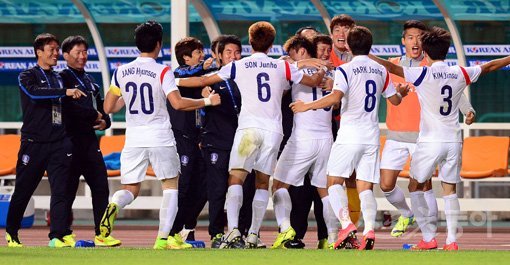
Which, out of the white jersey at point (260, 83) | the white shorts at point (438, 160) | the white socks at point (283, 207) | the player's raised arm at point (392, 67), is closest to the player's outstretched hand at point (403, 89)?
the player's raised arm at point (392, 67)

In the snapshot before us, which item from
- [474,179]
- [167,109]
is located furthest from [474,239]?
[167,109]

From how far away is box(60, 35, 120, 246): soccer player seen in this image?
14.5m

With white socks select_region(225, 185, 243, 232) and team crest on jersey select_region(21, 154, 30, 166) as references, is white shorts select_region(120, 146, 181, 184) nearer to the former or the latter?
white socks select_region(225, 185, 243, 232)

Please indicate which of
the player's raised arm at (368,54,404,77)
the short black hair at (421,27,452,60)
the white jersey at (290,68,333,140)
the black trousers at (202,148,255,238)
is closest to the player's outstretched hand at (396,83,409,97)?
the player's raised arm at (368,54,404,77)

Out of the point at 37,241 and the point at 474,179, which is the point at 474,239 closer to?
the point at 474,179

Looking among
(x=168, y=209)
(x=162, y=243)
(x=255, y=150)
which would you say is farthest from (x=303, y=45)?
(x=162, y=243)


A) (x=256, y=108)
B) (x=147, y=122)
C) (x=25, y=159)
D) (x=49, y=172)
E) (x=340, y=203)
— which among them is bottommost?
(x=340, y=203)

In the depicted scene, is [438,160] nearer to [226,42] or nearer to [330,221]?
[330,221]

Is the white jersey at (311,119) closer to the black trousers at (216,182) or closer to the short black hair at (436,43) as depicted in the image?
the black trousers at (216,182)

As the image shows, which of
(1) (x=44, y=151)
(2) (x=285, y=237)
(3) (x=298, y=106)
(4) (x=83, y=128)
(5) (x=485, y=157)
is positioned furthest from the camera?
(5) (x=485, y=157)

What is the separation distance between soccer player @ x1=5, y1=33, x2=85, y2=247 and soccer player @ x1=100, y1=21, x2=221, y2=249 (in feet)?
3.37

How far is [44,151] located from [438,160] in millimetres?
3619

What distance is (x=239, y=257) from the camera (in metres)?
12.2

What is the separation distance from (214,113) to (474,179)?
6.41 m
